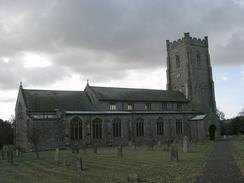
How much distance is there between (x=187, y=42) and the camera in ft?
202

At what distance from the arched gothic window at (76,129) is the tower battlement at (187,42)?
89.8 feet

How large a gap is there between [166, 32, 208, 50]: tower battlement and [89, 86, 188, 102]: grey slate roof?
31.3 ft

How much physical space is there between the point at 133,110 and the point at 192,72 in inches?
592

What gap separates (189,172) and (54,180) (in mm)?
6417

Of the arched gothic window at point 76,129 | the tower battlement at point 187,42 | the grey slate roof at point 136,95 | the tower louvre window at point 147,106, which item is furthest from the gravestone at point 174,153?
the tower battlement at point 187,42

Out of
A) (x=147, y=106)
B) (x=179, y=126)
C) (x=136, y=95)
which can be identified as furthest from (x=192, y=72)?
(x=136, y=95)

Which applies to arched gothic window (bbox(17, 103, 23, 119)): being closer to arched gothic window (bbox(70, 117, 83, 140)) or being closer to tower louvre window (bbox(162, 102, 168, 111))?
arched gothic window (bbox(70, 117, 83, 140))

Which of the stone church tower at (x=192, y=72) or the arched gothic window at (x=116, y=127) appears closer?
the arched gothic window at (x=116, y=127)

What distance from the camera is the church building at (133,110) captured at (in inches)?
1773

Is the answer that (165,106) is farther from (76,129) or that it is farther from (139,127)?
(76,129)

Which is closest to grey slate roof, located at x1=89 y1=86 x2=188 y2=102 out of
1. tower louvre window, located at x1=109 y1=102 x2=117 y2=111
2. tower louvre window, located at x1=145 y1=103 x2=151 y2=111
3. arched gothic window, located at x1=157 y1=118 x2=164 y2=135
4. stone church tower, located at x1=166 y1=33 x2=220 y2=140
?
tower louvre window, located at x1=145 y1=103 x2=151 y2=111

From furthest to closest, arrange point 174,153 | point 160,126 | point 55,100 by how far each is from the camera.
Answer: point 160,126 < point 55,100 < point 174,153

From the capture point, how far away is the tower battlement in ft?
204

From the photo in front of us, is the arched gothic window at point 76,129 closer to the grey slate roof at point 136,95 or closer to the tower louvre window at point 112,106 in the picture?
the grey slate roof at point 136,95
